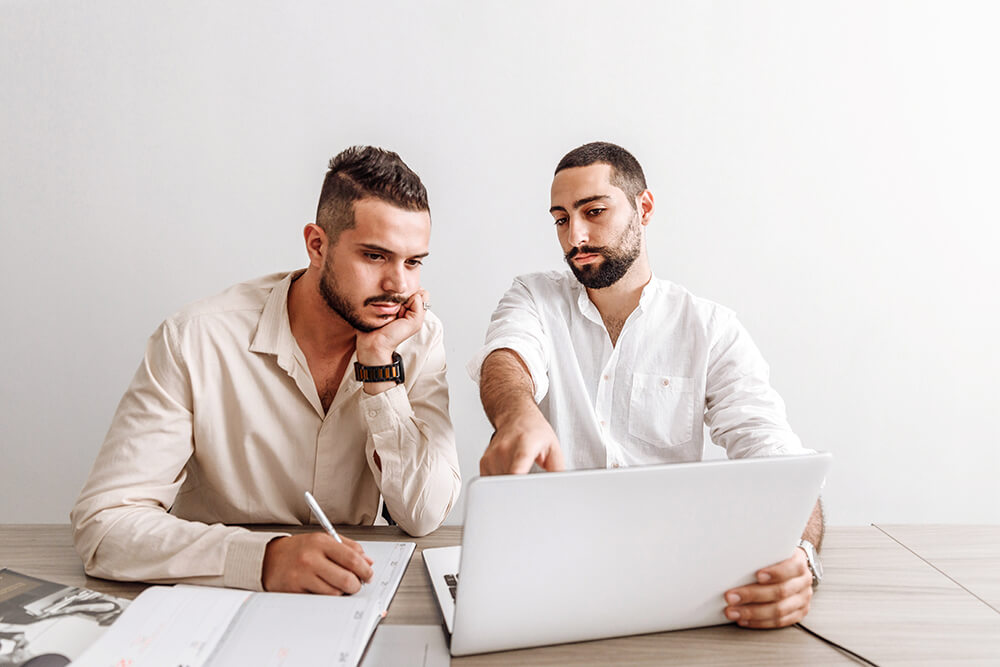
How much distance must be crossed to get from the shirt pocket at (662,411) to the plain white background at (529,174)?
74cm

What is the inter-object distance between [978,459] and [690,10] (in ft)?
6.32

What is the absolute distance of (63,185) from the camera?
2.24 metres

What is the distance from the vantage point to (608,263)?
1773 mm

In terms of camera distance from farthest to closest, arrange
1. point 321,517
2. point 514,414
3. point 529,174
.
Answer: point 529,174, point 514,414, point 321,517

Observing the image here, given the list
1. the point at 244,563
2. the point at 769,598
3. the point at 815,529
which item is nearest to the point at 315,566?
the point at 244,563

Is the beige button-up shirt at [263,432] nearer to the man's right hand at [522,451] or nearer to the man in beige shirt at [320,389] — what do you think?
the man in beige shirt at [320,389]

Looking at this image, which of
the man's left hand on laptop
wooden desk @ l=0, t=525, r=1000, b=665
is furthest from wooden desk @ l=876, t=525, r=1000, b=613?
the man's left hand on laptop

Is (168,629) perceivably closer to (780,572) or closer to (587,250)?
(780,572)

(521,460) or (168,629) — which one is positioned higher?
(521,460)

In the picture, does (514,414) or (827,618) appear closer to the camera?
(827,618)

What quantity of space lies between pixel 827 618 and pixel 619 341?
3.05 ft

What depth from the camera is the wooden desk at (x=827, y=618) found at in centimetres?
86

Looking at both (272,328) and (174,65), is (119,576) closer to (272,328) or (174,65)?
(272,328)

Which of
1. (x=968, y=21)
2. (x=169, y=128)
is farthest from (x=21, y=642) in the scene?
(x=968, y=21)
